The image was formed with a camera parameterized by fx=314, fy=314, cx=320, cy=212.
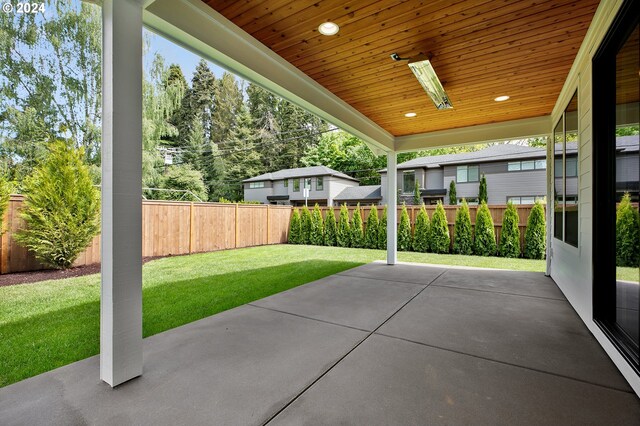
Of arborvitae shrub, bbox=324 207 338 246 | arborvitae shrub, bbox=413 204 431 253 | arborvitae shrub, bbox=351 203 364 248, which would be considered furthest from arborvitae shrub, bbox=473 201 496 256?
arborvitae shrub, bbox=324 207 338 246

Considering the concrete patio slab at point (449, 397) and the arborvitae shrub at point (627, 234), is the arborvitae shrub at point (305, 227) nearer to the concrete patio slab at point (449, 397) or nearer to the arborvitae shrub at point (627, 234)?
the concrete patio slab at point (449, 397)

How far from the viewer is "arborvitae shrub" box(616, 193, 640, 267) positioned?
2045mm

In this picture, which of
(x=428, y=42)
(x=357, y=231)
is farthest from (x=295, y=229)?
(x=428, y=42)

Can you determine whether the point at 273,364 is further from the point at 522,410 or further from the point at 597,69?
the point at 597,69

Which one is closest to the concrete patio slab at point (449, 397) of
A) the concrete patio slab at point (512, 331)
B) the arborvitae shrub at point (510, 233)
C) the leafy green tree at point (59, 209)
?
the concrete patio slab at point (512, 331)

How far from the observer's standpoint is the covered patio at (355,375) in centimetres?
164

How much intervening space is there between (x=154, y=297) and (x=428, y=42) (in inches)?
167

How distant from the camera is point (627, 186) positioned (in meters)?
2.11

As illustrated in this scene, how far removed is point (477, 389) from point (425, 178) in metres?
15.6

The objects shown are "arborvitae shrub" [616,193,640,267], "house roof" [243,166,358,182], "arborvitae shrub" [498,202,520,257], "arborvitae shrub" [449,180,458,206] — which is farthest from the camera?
"house roof" [243,166,358,182]

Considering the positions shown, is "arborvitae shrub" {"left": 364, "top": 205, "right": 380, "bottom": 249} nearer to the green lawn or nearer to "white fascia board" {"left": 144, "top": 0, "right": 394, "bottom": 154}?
the green lawn

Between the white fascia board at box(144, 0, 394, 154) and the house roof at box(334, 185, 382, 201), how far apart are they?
45.1 ft

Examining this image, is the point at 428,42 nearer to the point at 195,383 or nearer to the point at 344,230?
the point at 195,383

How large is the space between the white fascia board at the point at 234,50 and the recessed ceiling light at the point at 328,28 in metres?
0.63
